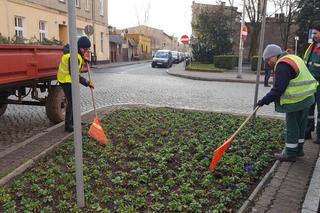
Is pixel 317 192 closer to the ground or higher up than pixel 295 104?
closer to the ground

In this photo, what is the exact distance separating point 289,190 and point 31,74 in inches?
177

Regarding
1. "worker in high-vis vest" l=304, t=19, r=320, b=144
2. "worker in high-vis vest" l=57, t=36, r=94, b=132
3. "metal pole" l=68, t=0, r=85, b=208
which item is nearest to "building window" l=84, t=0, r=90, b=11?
"worker in high-vis vest" l=57, t=36, r=94, b=132

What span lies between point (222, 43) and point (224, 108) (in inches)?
982

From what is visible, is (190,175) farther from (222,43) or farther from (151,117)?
(222,43)

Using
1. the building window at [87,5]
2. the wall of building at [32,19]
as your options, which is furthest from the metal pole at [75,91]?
the building window at [87,5]

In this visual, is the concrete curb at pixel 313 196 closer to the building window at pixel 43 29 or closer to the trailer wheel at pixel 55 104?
the trailer wheel at pixel 55 104

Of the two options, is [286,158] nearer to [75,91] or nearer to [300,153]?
[300,153]

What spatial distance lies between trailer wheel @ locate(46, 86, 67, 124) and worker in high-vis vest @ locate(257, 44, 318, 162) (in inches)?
157

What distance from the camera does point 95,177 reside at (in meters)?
3.91

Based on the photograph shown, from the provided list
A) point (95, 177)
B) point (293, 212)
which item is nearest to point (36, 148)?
point (95, 177)

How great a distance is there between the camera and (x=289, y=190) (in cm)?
351

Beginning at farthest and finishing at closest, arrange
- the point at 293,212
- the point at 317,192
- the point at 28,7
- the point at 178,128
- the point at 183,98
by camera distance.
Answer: the point at 28,7 < the point at 183,98 < the point at 178,128 < the point at 317,192 < the point at 293,212

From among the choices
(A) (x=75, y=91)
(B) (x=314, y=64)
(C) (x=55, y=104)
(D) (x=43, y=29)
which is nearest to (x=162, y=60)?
(D) (x=43, y=29)

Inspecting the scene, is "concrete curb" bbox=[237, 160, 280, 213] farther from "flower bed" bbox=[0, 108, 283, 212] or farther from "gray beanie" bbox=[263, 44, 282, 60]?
"gray beanie" bbox=[263, 44, 282, 60]
